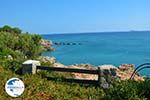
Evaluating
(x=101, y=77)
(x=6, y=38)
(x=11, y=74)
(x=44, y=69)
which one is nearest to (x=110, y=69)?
(x=101, y=77)

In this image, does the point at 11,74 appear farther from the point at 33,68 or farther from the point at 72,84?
the point at 72,84

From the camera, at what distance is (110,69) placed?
16.7 meters

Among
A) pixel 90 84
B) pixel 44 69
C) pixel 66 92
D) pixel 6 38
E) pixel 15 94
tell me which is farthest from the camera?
pixel 6 38

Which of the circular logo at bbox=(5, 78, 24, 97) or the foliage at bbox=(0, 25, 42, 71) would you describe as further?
the foliage at bbox=(0, 25, 42, 71)

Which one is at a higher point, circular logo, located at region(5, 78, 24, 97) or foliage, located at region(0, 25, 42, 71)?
circular logo, located at region(5, 78, 24, 97)

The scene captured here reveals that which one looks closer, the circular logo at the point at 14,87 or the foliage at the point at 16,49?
the circular logo at the point at 14,87

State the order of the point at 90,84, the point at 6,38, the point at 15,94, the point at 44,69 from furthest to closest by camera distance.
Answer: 1. the point at 6,38
2. the point at 44,69
3. the point at 90,84
4. the point at 15,94

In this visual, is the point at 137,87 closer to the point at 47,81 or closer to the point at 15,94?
the point at 15,94

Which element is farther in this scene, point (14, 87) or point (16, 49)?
point (16, 49)

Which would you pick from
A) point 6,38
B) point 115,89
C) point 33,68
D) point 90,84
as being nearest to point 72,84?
point 90,84

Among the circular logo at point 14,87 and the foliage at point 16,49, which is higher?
the circular logo at point 14,87

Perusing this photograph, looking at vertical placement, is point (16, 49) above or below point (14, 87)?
below

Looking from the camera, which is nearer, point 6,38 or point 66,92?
point 66,92

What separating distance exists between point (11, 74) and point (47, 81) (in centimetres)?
176
